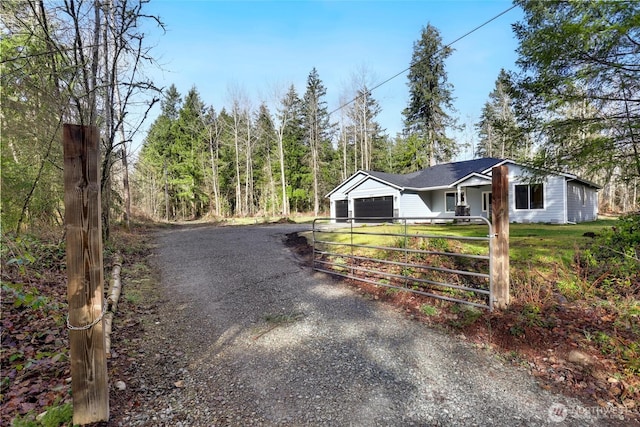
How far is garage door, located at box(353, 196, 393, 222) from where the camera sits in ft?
59.4

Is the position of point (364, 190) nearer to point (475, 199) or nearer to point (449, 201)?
point (449, 201)

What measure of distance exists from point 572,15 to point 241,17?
8021mm

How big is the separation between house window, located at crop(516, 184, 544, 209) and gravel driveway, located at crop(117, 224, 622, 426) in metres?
13.9

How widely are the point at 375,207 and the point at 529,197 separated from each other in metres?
7.89

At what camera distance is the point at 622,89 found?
19.3 ft

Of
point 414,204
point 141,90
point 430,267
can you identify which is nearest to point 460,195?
point 414,204

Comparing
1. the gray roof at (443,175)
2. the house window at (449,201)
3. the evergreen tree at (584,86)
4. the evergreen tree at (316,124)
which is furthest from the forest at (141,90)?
the evergreen tree at (316,124)

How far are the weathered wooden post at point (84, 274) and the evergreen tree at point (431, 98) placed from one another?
2650 cm

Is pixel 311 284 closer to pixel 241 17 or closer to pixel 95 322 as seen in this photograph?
pixel 95 322

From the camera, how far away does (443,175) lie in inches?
742

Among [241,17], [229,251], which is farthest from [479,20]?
[229,251]

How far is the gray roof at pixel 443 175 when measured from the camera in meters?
17.4

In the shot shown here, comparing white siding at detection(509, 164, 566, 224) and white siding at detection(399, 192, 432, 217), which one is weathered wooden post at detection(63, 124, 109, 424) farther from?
white siding at detection(399, 192, 432, 217)

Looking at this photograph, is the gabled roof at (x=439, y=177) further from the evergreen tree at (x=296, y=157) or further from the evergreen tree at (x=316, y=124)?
the evergreen tree at (x=296, y=157)
